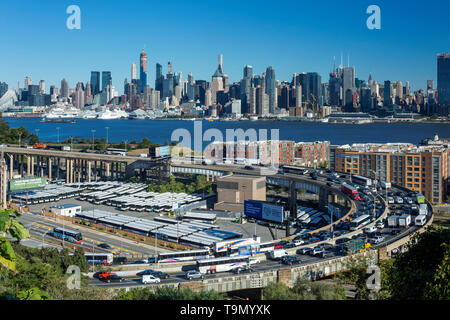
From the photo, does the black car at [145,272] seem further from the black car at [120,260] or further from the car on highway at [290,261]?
the car on highway at [290,261]

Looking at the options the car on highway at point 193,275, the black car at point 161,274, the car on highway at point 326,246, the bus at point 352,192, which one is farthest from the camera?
the bus at point 352,192

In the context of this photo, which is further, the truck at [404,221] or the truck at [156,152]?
the truck at [156,152]

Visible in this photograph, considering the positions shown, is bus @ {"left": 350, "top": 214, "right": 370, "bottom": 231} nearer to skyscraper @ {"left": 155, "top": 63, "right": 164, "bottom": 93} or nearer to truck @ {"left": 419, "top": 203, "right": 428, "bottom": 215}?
truck @ {"left": 419, "top": 203, "right": 428, "bottom": 215}

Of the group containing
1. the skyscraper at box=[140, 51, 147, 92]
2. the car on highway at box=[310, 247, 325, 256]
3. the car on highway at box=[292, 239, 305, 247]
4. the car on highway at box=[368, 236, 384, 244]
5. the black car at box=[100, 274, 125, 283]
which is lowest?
the car on highway at box=[292, 239, 305, 247]

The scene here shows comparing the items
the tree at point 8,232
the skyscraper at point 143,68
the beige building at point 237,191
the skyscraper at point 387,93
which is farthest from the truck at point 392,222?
the skyscraper at point 143,68

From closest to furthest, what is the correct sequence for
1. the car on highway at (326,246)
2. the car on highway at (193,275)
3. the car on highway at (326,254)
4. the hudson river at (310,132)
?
1. the car on highway at (193,275)
2. the car on highway at (326,254)
3. the car on highway at (326,246)
4. the hudson river at (310,132)

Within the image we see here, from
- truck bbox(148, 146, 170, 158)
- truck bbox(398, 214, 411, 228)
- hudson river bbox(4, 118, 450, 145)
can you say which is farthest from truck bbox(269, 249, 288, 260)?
hudson river bbox(4, 118, 450, 145)

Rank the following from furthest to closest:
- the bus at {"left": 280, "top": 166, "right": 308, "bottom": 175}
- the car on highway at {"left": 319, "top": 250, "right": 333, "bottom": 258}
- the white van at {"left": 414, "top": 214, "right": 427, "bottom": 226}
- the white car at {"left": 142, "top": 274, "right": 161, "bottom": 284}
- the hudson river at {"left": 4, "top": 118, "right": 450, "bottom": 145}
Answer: the hudson river at {"left": 4, "top": 118, "right": 450, "bottom": 145}, the bus at {"left": 280, "top": 166, "right": 308, "bottom": 175}, the white van at {"left": 414, "top": 214, "right": 427, "bottom": 226}, the car on highway at {"left": 319, "top": 250, "right": 333, "bottom": 258}, the white car at {"left": 142, "top": 274, "right": 161, "bottom": 284}
